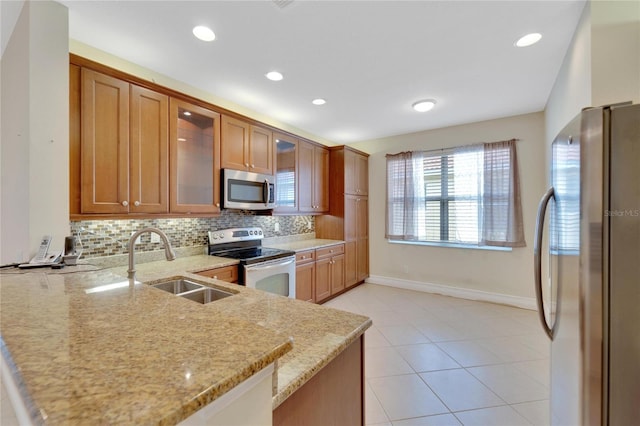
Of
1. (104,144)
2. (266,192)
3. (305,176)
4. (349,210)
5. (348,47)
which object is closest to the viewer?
(104,144)

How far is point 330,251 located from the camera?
3.87 metres

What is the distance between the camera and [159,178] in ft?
7.21

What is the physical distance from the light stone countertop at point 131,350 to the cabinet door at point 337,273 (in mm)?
2863

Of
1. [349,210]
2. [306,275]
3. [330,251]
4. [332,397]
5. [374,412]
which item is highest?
[349,210]

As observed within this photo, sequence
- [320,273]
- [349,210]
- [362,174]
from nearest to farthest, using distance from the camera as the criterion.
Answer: [320,273]
[349,210]
[362,174]

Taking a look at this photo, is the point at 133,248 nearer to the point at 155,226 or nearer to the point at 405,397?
the point at 155,226

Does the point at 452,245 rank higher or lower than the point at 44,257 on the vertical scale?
lower

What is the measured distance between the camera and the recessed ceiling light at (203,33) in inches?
75.4

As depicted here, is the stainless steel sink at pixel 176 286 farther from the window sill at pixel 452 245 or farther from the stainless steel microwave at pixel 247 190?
the window sill at pixel 452 245

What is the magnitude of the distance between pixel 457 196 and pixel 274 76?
10.0 feet

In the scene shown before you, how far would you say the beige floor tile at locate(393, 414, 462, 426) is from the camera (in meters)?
1.69

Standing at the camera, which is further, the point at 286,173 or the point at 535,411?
the point at 286,173

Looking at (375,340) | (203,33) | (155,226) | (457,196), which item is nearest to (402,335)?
(375,340)

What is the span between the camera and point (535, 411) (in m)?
1.76
